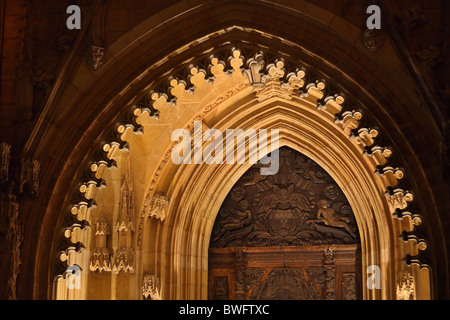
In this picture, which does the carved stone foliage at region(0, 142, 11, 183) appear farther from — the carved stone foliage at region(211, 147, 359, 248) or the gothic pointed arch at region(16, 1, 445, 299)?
the carved stone foliage at region(211, 147, 359, 248)

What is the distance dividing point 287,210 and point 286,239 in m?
0.43

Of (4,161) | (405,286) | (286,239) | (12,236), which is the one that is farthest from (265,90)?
(12,236)

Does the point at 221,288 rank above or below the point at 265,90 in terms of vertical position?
below

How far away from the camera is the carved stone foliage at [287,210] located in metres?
15.4

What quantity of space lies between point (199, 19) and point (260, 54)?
2.54ft

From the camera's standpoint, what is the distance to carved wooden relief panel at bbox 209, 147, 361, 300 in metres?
15.2

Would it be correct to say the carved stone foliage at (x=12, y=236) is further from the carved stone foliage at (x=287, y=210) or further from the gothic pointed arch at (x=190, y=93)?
the carved stone foliage at (x=287, y=210)

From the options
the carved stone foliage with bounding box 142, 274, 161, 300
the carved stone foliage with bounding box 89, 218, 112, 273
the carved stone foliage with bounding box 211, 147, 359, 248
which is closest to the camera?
the carved stone foliage with bounding box 89, 218, 112, 273

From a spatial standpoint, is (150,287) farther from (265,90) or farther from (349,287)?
(265,90)

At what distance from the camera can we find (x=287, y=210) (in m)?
15.5

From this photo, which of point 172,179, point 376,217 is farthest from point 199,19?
point 376,217

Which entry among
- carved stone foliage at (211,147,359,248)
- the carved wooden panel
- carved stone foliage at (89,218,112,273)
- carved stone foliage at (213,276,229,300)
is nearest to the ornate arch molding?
carved stone foliage at (89,218,112,273)

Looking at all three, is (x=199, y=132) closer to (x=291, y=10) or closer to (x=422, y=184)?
(x=291, y=10)
